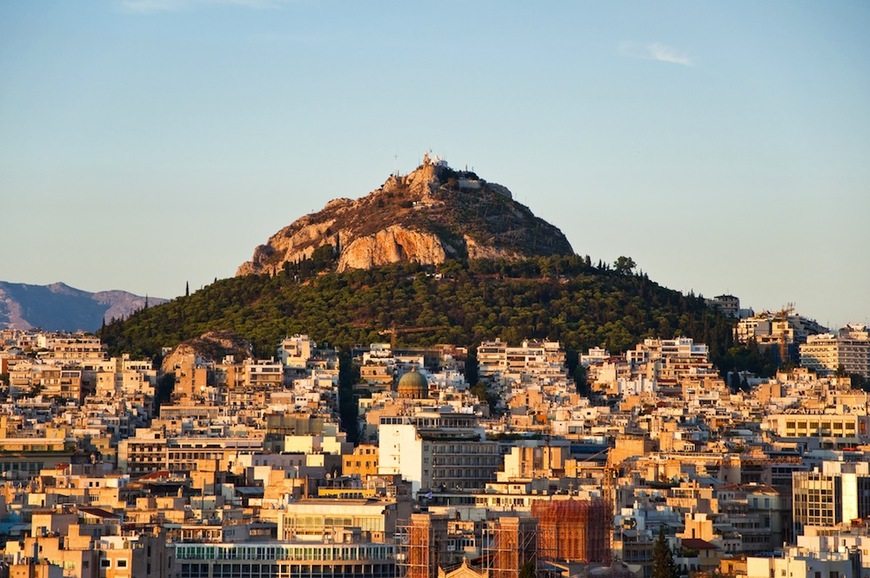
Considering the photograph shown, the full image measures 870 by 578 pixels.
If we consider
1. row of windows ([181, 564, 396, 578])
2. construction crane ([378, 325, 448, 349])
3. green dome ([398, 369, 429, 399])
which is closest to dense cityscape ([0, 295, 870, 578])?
row of windows ([181, 564, 396, 578])

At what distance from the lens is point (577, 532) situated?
85.4 m

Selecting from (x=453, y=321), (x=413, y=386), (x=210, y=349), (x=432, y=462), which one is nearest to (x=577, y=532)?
(x=432, y=462)

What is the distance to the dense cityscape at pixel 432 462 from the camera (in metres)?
81.4

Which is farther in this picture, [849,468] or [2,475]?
[2,475]

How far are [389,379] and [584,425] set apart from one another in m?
25.1

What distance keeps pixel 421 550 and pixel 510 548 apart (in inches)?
96.4

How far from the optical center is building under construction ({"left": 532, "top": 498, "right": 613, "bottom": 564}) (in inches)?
3324

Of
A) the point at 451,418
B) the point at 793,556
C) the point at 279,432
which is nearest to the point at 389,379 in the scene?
the point at 279,432

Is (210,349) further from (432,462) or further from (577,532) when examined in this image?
(577,532)

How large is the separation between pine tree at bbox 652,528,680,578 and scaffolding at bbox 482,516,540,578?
3427mm

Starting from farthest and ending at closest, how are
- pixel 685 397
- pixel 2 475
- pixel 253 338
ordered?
pixel 253 338 → pixel 685 397 → pixel 2 475

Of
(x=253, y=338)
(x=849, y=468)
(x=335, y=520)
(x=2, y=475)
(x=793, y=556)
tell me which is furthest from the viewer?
(x=253, y=338)

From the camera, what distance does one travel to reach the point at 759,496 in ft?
345

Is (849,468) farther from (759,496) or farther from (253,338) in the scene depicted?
(253,338)
